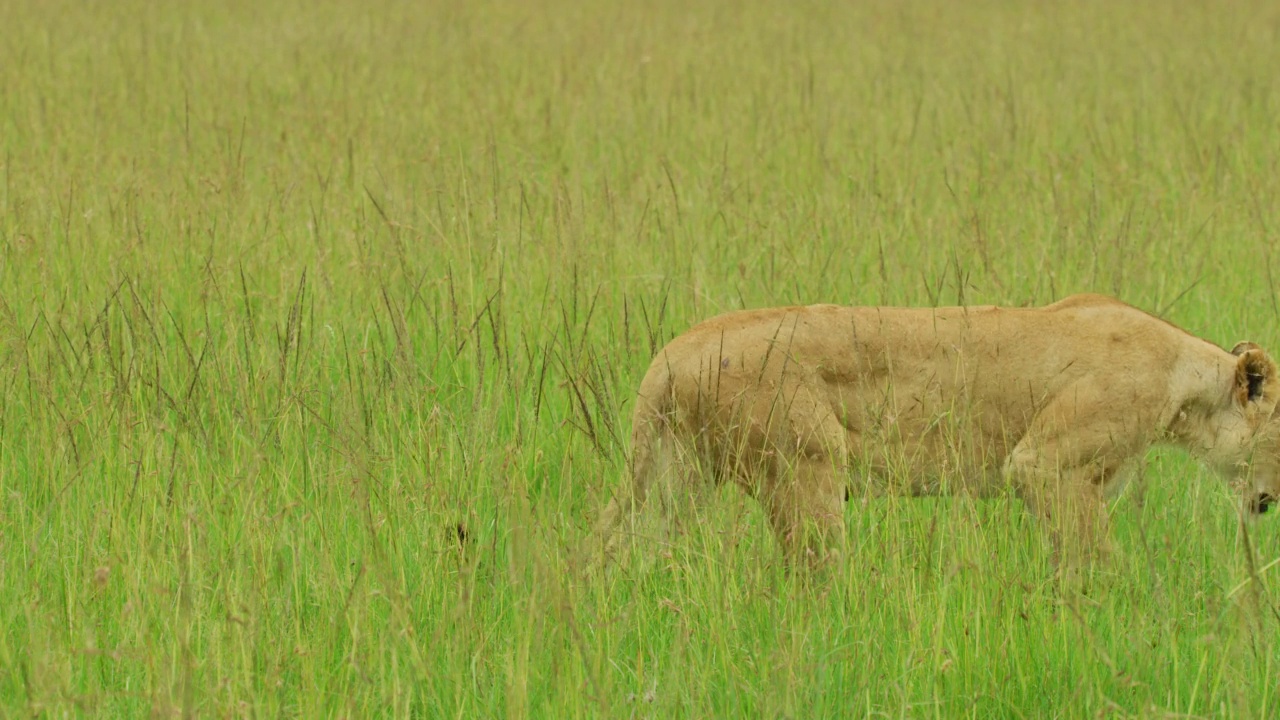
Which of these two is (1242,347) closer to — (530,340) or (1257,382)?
(1257,382)

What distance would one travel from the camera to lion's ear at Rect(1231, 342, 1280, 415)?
4.28 meters

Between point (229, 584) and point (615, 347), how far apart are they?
193 cm

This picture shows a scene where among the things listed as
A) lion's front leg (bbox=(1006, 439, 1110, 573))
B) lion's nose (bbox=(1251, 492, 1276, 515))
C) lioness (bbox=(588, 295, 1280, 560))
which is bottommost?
lion's nose (bbox=(1251, 492, 1276, 515))

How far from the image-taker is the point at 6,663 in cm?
293

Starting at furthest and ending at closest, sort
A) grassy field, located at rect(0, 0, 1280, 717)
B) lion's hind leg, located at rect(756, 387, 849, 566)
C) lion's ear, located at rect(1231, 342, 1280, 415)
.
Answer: lion's ear, located at rect(1231, 342, 1280, 415), lion's hind leg, located at rect(756, 387, 849, 566), grassy field, located at rect(0, 0, 1280, 717)

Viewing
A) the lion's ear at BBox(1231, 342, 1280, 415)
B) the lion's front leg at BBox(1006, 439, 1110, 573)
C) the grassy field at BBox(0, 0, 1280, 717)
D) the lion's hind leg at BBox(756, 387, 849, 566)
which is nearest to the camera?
the grassy field at BBox(0, 0, 1280, 717)

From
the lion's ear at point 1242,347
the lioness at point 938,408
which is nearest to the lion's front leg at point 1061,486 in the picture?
the lioness at point 938,408

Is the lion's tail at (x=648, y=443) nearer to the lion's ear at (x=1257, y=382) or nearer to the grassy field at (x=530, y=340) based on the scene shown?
the grassy field at (x=530, y=340)

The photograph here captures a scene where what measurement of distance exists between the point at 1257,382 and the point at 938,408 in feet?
3.13

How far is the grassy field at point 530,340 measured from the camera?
3020 millimetres

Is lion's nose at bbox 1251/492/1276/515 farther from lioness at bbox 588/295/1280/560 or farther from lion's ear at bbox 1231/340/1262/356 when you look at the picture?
lion's ear at bbox 1231/340/1262/356

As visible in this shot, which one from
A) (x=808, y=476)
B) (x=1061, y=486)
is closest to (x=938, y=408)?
(x=1061, y=486)

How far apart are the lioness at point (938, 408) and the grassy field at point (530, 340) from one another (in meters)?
0.14

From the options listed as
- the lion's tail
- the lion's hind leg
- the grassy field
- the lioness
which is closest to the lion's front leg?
the lioness
